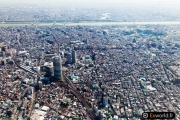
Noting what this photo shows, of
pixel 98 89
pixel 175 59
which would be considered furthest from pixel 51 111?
pixel 175 59

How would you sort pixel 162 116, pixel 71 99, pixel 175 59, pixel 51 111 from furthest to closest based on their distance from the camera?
pixel 175 59 < pixel 71 99 < pixel 51 111 < pixel 162 116

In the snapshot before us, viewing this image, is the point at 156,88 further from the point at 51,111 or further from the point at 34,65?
the point at 34,65

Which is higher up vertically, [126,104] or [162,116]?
[162,116]

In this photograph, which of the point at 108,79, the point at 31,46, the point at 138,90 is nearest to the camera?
the point at 138,90

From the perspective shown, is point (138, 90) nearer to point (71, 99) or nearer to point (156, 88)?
point (156, 88)

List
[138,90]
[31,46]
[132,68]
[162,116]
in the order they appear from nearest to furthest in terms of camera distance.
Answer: [162,116] < [138,90] < [132,68] < [31,46]

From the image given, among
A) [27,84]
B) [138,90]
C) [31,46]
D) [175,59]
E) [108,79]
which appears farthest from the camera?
[31,46]

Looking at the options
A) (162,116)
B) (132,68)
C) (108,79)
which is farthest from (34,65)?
(162,116)

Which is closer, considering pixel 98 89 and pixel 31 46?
pixel 98 89

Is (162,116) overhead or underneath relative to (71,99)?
overhead
